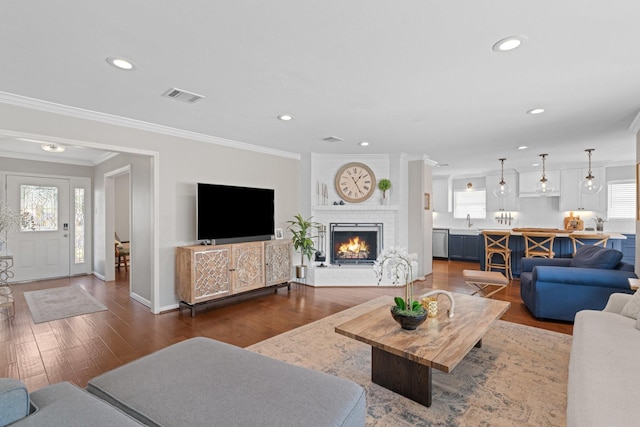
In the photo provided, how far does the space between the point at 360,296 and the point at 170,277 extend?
110 inches

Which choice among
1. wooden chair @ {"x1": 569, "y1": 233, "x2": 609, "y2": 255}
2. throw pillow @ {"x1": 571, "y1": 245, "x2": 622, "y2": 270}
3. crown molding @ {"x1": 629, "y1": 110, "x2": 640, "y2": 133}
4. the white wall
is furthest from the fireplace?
crown molding @ {"x1": 629, "y1": 110, "x2": 640, "y2": 133}

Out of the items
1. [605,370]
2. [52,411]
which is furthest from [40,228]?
[605,370]

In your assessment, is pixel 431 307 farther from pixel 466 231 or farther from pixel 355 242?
pixel 466 231

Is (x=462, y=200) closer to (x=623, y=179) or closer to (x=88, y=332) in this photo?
(x=623, y=179)

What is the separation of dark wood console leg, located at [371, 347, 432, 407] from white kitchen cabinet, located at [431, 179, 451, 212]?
7.74 meters

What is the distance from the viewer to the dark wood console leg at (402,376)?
212 centimetres

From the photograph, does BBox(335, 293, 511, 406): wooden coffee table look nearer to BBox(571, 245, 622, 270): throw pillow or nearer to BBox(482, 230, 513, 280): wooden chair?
BBox(571, 245, 622, 270): throw pillow

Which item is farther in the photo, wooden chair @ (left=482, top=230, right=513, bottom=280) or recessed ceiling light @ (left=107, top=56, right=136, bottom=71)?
wooden chair @ (left=482, top=230, right=513, bottom=280)

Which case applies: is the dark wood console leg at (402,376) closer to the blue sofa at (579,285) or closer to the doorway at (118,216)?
the blue sofa at (579,285)

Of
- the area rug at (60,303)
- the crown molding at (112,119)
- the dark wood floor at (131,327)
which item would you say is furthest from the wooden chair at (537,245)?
the area rug at (60,303)

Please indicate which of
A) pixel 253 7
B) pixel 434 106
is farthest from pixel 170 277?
pixel 434 106

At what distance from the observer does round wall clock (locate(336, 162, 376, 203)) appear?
596cm

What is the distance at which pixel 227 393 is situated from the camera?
4.29ft

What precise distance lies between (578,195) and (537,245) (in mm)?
2516
